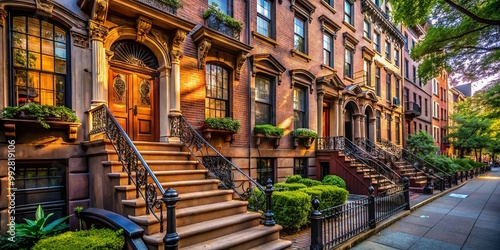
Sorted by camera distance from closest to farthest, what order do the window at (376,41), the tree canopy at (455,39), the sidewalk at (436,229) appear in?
the sidewalk at (436,229)
the tree canopy at (455,39)
the window at (376,41)

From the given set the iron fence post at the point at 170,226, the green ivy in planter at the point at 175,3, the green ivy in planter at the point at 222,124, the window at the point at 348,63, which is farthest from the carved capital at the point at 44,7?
the window at the point at 348,63

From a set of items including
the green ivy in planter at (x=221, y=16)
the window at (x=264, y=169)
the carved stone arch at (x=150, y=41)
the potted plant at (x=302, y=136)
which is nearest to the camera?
the carved stone arch at (x=150, y=41)

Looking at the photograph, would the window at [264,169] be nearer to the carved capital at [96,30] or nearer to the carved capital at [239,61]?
the carved capital at [239,61]

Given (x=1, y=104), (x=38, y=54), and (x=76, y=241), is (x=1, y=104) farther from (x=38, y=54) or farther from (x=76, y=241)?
(x=76, y=241)

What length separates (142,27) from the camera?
6871 mm

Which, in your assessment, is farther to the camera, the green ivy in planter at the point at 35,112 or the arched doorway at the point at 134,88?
the arched doorway at the point at 134,88

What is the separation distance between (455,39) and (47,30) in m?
14.3

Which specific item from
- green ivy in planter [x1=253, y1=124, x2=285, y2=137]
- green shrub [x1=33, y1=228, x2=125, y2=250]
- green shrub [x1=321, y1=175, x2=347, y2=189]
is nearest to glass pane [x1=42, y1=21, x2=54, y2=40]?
green shrub [x1=33, y1=228, x2=125, y2=250]

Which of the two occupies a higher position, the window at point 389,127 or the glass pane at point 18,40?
the glass pane at point 18,40

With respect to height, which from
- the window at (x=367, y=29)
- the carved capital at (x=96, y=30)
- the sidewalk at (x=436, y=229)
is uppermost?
the window at (x=367, y=29)

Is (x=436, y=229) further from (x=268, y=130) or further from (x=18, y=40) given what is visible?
(x=18, y=40)

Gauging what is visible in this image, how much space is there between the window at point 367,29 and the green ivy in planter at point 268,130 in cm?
1200

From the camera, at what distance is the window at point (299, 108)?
40.9 ft

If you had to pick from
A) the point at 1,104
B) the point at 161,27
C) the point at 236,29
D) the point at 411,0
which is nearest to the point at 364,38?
the point at 411,0
